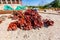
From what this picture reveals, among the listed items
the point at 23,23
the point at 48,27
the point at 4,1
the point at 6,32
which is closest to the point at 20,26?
the point at 23,23

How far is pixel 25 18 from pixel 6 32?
1.65 m

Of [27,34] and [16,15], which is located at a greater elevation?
[16,15]

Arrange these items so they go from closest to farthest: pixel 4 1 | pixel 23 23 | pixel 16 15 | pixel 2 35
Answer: pixel 2 35
pixel 23 23
pixel 16 15
pixel 4 1

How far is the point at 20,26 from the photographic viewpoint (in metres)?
10.7

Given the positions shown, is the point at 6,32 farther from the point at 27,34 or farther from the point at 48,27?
the point at 48,27

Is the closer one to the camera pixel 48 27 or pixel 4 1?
pixel 48 27

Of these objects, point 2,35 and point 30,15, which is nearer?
point 2,35

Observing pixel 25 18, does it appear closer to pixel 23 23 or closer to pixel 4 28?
pixel 23 23

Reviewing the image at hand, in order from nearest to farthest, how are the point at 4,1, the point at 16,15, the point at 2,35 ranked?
the point at 2,35 < the point at 16,15 < the point at 4,1

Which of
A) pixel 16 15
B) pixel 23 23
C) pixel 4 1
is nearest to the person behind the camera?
pixel 23 23

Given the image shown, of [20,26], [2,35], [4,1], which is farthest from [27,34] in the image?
[4,1]

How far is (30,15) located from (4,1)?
151 feet

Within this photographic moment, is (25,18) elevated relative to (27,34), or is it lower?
elevated

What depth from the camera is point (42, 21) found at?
11.3 meters
